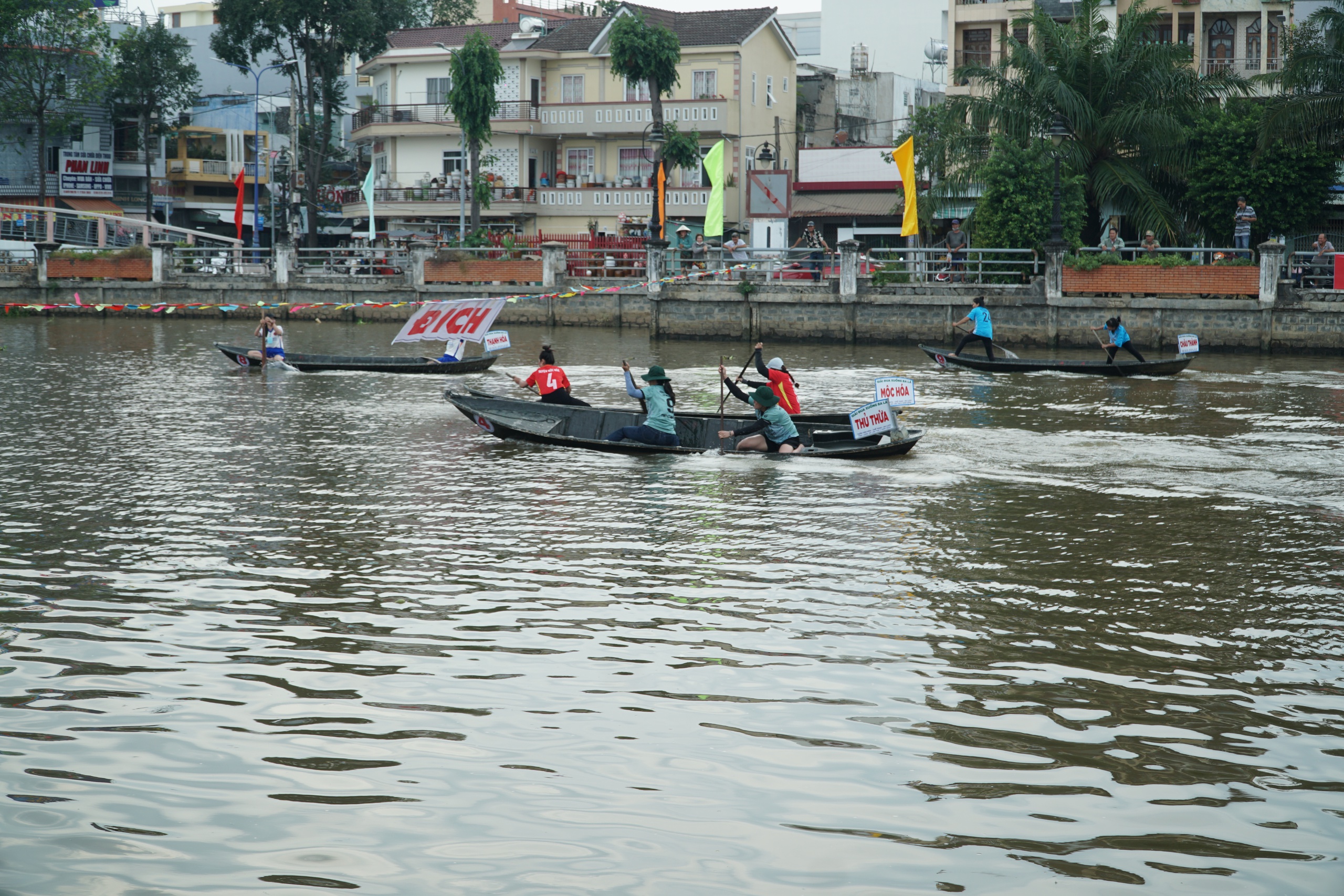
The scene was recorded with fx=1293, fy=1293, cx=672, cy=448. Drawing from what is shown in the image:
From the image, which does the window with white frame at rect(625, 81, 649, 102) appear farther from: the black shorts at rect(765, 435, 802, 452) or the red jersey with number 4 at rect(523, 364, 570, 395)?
the black shorts at rect(765, 435, 802, 452)

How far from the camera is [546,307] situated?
4084 centimetres

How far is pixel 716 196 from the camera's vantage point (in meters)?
37.5

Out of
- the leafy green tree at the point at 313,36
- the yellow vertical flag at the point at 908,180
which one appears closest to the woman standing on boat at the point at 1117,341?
the yellow vertical flag at the point at 908,180

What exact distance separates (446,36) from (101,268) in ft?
61.1

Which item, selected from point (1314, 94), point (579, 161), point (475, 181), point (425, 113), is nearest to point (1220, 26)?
point (1314, 94)

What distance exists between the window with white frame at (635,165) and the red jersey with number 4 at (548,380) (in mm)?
34595

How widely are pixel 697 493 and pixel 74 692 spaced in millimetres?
7875

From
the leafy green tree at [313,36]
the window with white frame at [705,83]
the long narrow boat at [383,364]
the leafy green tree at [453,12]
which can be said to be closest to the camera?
the long narrow boat at [383,364]

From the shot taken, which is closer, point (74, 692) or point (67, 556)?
point (74, 692)

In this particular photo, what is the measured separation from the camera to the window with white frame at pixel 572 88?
2149 inches

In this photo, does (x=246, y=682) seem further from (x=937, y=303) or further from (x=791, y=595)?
(x=937, y=303)

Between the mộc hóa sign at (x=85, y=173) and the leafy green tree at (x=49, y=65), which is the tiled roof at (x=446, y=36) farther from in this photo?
the mộc hóa sign at (x=85, y=173)

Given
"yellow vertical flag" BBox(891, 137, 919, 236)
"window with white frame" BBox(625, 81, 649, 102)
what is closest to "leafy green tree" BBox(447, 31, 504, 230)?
"window with white frame" BBox(625, 81, 649, 102)

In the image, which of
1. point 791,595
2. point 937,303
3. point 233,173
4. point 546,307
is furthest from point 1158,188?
point 233,173
